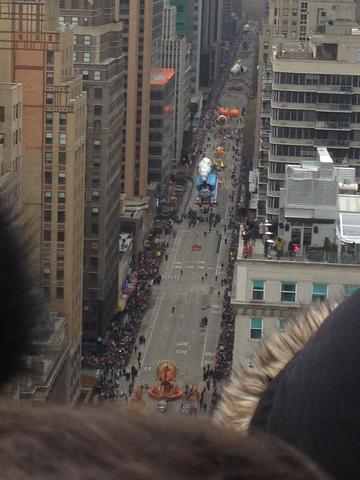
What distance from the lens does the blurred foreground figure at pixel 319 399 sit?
1.00 metres

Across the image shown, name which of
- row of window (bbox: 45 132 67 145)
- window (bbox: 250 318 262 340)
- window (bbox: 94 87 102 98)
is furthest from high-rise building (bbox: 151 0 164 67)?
window (bbox: 250 318 262 340)

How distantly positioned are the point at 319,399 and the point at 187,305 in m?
28.8

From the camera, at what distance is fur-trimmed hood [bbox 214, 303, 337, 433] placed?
1.24 meters

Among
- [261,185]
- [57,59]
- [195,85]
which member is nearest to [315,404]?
[57,59]

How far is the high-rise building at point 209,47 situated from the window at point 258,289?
60189 millimetres

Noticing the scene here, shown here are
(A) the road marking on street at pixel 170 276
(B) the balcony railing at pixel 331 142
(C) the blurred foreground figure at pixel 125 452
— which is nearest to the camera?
(C) the blurred foreground figure at pixel 125 452

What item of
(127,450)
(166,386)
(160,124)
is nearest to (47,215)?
(166,386)

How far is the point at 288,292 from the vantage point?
1214 centimetres

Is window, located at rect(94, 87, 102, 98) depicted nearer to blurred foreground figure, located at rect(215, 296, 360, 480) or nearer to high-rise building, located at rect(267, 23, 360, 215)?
high-rise building, located at rect(267, 23, 360, 215)

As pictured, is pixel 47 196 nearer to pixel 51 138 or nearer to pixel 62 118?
pixel 51 138

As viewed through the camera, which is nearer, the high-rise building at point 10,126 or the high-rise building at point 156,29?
the high-rise building at point 10,126

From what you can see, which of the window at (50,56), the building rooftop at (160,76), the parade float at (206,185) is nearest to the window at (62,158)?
the window at (50,56)

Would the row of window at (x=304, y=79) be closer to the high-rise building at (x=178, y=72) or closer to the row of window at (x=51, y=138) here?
the row of window at (x=51, y=138)

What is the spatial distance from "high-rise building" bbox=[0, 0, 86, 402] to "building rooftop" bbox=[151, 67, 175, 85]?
1814cm
